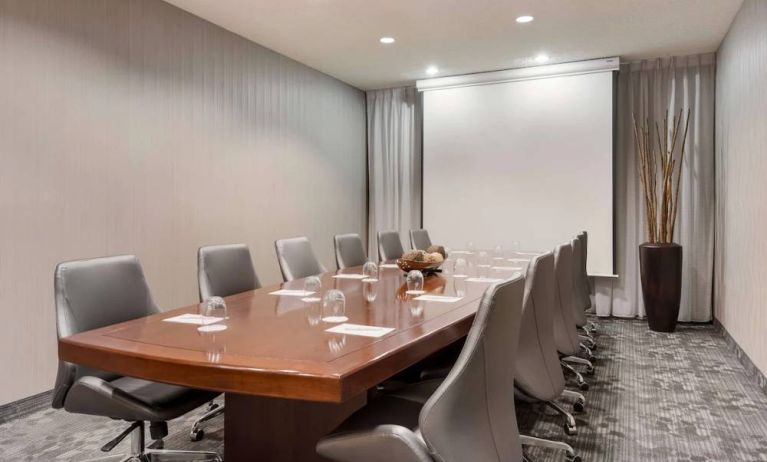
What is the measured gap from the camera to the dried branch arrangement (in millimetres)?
6074

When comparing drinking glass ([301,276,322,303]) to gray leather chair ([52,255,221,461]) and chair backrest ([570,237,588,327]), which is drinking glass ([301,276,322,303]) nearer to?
gray leather chair ([52,255,221,461])

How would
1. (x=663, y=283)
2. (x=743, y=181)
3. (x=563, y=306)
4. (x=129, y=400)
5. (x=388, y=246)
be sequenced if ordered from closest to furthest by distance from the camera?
(x=129, y=400)
(x=563, y=306)
(x=743, y=181)
(x=388, y=246)
(x=663, y=283)

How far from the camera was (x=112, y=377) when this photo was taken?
2.46 metres

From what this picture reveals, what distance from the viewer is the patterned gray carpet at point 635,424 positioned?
291 cm

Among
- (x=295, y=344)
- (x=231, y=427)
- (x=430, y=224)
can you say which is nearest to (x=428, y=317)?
(x=295, y=344)

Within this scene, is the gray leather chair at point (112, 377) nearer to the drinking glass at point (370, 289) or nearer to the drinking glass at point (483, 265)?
the drinking glass at point (370, 289)

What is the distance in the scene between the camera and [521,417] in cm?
337

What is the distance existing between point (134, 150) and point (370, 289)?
268cm

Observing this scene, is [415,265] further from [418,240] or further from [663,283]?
[663,283]

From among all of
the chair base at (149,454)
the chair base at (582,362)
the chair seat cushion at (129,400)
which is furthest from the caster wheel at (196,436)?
the chair base at (582,362)

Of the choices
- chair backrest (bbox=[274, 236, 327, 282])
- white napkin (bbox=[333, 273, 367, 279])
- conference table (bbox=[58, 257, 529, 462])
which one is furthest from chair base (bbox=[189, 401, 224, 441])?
white napkin (bbox=[333, 273, 367, 279])

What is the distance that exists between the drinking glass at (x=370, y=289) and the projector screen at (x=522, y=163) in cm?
411

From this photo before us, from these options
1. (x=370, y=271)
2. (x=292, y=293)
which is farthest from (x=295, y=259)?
(x=292, y=293)

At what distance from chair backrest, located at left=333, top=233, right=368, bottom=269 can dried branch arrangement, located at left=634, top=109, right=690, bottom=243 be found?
333 cm
